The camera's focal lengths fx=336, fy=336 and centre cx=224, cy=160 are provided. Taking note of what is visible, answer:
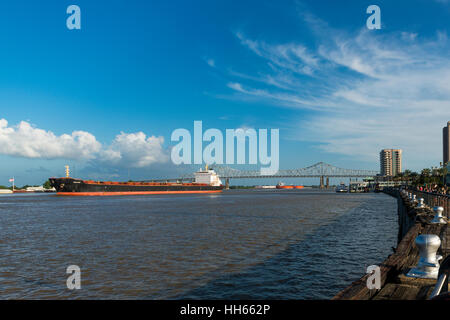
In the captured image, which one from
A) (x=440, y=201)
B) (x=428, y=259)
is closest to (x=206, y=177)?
(x=440, y=201)

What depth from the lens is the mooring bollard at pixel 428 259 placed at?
17.9 feet

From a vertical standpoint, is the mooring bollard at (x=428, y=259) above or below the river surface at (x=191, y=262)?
above

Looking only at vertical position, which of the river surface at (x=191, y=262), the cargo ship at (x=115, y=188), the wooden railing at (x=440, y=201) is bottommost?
the cargo ship at (x=115, y=188)

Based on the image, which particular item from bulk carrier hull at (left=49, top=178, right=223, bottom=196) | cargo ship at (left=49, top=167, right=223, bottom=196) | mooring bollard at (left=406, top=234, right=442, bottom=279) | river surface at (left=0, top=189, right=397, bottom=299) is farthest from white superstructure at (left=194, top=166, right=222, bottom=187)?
mooring bollard at (left=406, top=234, right=442, bottom=279)

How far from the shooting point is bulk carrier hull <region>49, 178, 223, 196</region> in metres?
86.4

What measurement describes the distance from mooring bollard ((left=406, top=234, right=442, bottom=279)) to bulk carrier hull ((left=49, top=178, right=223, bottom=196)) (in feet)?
297

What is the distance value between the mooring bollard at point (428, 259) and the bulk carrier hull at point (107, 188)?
90.5 meters

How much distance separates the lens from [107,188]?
9438 cm

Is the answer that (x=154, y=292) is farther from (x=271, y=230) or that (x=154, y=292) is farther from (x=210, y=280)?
(x=271, y=230)

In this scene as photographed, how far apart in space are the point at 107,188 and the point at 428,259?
96.2 m

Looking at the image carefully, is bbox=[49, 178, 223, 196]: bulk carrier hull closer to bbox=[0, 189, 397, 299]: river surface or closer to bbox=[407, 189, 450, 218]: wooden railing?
bbox=[0, 189, 397, 299]: river surface

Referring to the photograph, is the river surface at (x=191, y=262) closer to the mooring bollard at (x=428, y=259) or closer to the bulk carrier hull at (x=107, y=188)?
the mooring bollard at (x=428, y=259)

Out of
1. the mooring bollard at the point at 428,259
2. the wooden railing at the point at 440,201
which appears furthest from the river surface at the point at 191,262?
the mooring bollard at the point at 428,259
